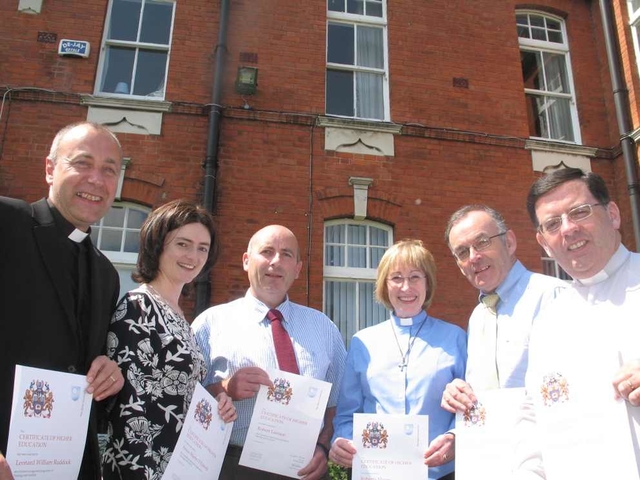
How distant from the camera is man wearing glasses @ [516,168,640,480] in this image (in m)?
1.99

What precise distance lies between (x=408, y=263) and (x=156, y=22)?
7.35 m

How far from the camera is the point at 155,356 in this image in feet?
7.79

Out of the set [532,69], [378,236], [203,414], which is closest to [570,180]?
[203,414]

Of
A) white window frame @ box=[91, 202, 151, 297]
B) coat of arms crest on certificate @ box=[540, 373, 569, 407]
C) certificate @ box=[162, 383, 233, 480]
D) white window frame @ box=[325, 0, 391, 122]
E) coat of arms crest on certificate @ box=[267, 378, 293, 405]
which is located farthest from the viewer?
white window frame @ box=[325, 0, 391, 122]

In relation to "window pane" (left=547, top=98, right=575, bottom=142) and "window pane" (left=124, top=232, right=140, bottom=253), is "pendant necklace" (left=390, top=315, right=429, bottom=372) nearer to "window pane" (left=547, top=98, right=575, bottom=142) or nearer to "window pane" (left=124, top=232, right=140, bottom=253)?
"window pane" (left=124, top=232, right=140, bottom=253)

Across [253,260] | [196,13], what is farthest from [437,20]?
[253,260]

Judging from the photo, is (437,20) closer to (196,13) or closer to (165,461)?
(196,13)

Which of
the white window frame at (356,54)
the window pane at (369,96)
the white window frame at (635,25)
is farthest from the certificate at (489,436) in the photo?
the white window frame at (635,25)

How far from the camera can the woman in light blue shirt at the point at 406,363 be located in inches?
110

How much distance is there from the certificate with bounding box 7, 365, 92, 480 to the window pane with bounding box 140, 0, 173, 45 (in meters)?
7.58

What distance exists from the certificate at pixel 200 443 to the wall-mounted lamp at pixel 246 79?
Result: 6.09 m

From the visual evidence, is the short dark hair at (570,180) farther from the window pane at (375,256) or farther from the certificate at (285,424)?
the window pane at (375,256)

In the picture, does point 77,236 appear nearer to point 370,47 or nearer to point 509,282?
point 509,282

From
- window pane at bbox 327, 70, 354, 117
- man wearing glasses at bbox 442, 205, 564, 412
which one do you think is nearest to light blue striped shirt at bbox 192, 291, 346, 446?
man wearing glasses at bbox 442, 205, 564, 412
